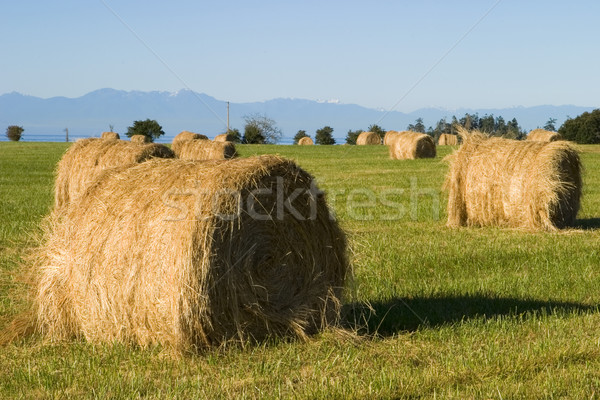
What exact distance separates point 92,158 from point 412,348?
12.1 meters

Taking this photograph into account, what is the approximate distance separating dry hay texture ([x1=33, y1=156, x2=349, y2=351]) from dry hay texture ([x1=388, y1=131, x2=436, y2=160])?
104 feet

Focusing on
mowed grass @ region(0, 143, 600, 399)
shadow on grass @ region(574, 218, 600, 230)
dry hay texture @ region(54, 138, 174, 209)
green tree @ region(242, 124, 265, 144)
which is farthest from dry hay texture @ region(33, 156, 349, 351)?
green tree @ region(242, 124, 265, 144)

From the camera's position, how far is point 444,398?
17.4 ft

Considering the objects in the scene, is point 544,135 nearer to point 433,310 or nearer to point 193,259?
point 433,310

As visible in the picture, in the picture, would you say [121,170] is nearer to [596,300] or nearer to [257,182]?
[257,182]

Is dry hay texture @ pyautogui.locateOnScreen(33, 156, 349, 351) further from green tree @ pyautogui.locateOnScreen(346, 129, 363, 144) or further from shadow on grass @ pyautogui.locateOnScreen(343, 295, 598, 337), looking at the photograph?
green tree @ pyautogui.locateOnScreen(346, 129, 363, 144)

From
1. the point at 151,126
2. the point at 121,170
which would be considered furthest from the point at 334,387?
the point at 151,126

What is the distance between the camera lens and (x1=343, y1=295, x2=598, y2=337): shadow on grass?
7242 millimetres

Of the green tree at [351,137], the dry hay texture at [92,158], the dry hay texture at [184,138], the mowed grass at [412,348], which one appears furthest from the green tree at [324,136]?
the mowed grass at [412,348]

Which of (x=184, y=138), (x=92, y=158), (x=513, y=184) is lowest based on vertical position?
(x=513, y=184)

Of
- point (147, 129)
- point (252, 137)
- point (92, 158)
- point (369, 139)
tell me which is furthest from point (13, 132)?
point (92, 158)

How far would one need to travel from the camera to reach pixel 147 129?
72.7m

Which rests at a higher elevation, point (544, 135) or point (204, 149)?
point (544, 135)

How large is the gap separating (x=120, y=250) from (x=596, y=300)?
16.9ft
